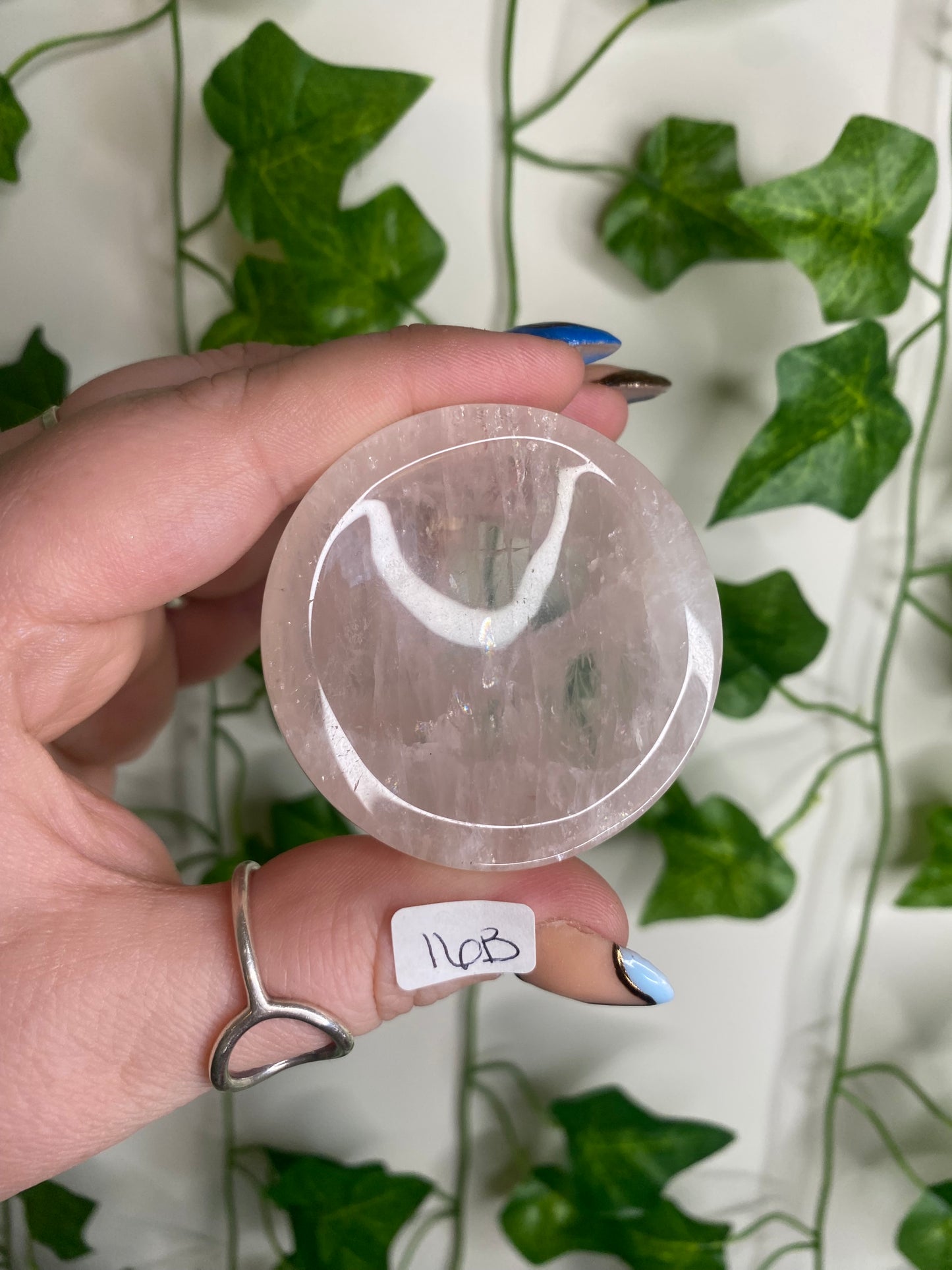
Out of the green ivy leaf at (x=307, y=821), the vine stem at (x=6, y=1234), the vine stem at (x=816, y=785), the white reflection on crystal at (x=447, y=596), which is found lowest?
the vine stem at (x=6, y=1234)

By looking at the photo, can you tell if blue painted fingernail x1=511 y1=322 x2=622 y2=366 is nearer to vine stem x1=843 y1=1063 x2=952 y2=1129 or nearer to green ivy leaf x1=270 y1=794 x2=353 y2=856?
green ivy leaf x1=270 y1=794 x2=353 y2=856

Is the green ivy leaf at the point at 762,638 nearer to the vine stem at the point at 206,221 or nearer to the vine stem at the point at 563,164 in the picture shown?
the vine stem at the point at 563,164

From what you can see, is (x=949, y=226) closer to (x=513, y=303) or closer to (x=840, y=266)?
(x=840, y=266)

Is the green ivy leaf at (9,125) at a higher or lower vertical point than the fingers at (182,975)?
higher

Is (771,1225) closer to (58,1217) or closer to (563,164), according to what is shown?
(58,1217)

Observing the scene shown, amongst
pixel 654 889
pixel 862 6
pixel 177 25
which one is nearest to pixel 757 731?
pixel 654 889

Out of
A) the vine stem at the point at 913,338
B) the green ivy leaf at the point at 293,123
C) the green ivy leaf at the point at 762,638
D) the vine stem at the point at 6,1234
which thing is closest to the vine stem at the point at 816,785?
the green ivy leaf at the point at 762,638
